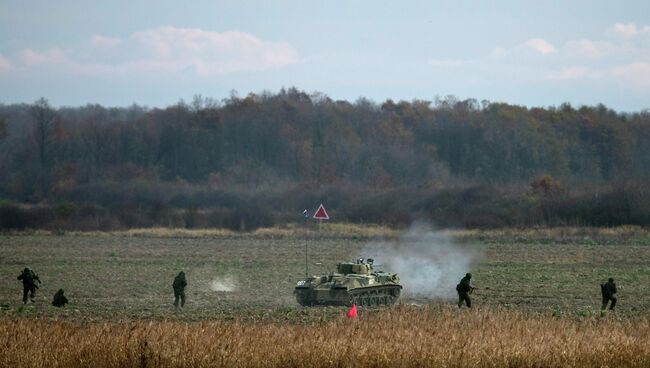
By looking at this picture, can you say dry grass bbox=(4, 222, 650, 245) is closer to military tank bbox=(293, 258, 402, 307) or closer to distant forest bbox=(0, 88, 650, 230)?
distant forest bbox=(0, 88, 650, 230)

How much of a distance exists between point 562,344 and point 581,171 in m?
91.5

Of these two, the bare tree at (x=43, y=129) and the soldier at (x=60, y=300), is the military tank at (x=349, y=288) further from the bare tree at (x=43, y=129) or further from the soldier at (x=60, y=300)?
the bare tree at (x=43, y=129)

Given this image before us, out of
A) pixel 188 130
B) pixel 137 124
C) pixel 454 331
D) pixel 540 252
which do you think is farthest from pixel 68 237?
pixel 137 124

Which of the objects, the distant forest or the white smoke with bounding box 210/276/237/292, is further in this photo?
the distant forest

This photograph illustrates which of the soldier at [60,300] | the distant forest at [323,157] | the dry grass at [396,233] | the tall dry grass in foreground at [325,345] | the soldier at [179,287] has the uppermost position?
the distant forest at [323,157]

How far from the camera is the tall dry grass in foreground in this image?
72.6ft

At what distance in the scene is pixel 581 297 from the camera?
3588 cm

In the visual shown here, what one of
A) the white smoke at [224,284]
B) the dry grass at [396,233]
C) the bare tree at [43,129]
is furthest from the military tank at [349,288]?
the bare tree at [43,129]

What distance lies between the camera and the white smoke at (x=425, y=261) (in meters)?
41.8

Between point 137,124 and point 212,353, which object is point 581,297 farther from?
point 137,124

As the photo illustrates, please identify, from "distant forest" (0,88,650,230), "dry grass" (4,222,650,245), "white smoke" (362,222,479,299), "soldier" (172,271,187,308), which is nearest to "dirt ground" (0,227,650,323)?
"dry grass" (4,222,650,245)

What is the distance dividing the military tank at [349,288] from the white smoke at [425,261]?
2.49 metres

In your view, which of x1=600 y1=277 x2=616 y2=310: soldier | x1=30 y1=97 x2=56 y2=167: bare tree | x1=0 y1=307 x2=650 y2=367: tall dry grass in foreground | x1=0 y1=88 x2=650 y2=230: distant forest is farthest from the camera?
x1=30 y1=97 x2=56 y2=167: bare tree

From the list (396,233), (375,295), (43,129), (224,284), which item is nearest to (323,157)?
(43,129)
